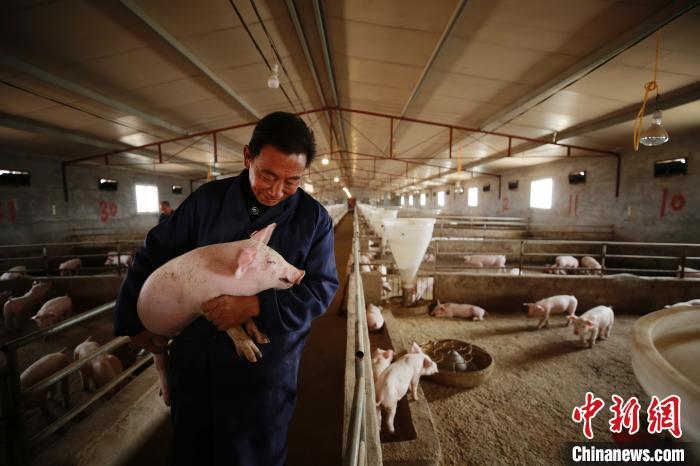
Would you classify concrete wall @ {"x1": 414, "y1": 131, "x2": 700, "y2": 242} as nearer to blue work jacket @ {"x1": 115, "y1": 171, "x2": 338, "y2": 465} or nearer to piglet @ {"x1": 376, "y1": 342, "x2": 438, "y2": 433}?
piglet @ {"x1": 376, "y1": 342, "x2": 438, "y2": 433}

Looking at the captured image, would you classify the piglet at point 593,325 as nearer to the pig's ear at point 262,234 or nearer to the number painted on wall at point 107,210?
the pig's ear at point 262,234

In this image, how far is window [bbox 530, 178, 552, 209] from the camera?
474 inches

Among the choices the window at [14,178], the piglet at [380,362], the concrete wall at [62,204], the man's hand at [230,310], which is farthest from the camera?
the concrete wall at [62,204]

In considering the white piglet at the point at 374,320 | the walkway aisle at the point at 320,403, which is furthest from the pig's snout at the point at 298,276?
the white piglet at the point at 374,320

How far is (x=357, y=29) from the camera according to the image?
4.56m

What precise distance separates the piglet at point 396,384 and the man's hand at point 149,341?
1621 mm

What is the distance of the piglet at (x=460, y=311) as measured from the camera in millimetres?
4893

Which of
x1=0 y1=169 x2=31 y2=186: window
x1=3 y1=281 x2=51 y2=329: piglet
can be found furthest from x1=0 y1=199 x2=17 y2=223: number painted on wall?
x1=3 y1=281 x2=51 y2=329: piglet

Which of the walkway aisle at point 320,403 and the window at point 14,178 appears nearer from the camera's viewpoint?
the walkway aisle at point 320,403

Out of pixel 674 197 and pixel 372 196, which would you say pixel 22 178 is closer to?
pixel 674 197

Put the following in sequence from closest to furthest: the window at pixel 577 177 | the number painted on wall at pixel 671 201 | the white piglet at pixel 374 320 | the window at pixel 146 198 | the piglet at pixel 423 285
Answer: the white piglet at pixel 374 320
the piglet at pixel 423 285
the number painted on wall at pixel 671 201
the window at pixel 577 177
the window at pixel 146 198

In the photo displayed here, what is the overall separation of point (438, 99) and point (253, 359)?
724cm

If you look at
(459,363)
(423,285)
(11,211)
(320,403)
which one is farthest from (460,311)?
(11,211)

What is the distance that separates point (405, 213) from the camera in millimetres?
8828
